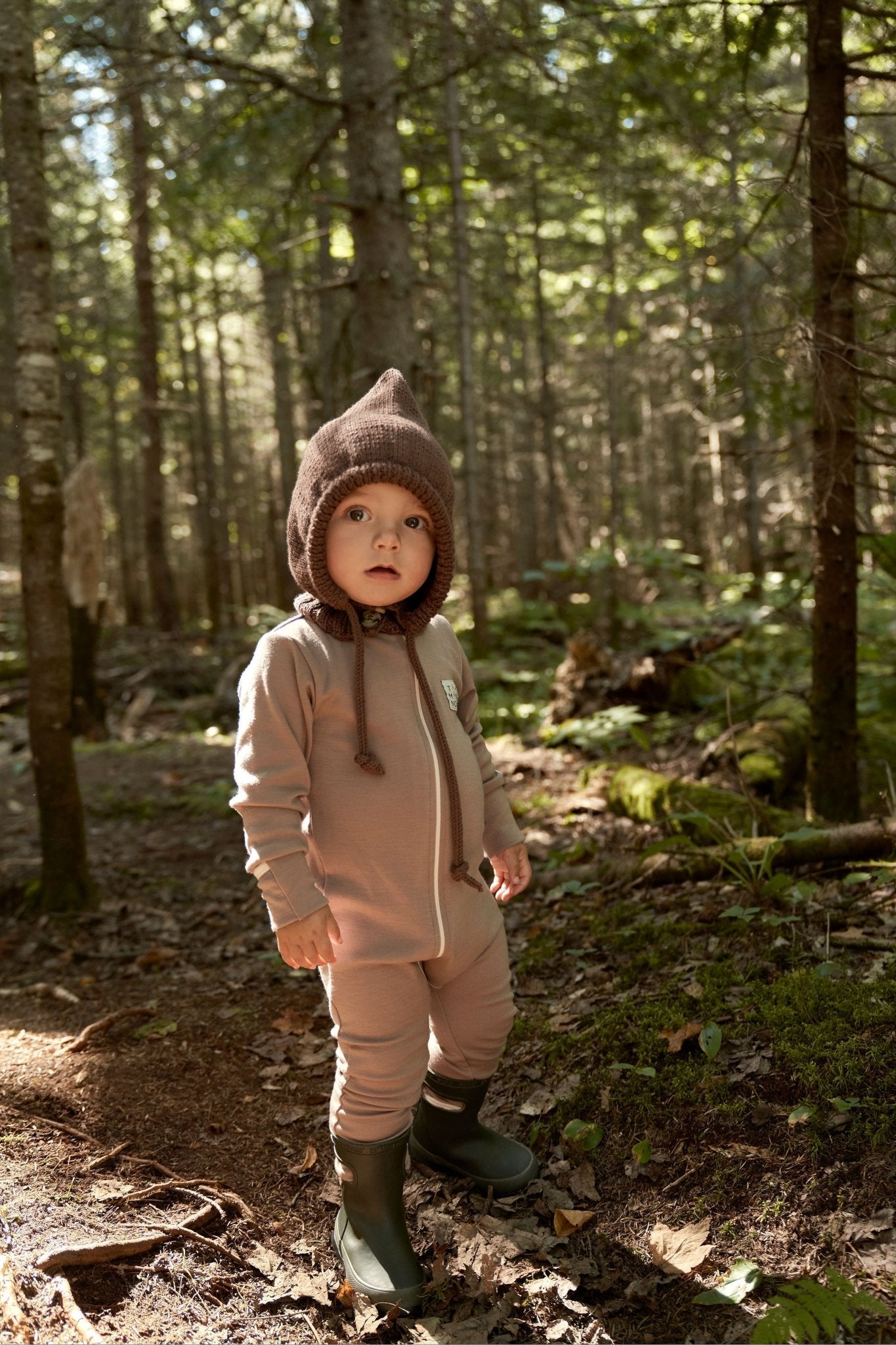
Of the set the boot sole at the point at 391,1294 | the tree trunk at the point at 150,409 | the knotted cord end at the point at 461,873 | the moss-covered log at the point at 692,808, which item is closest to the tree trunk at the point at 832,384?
the moss-covered log at the point at 692,808

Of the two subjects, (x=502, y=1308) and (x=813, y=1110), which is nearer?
(x=502, y=1308)

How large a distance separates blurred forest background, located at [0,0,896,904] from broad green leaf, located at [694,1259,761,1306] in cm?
286

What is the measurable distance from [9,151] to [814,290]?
427cm

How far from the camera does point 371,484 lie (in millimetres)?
2543

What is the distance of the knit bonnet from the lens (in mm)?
2529

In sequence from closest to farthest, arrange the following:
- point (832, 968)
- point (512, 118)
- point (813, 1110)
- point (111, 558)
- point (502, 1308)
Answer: point (502, 1308) < point (813, 1110) < point (832, 968) < point (512, 118) < point (111, 558)

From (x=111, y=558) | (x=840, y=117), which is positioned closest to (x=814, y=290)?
(x=840, y=117)

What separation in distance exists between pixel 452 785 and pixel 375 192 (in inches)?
184

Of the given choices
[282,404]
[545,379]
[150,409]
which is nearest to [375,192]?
[150,409]

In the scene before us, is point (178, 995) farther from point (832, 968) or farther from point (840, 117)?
point (840, 117)

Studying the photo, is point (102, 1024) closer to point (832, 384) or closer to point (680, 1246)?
point (680, 1246)

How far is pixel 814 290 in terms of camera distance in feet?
13.8

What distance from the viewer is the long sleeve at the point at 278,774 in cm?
237

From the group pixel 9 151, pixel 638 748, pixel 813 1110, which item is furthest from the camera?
pixel 638 748
